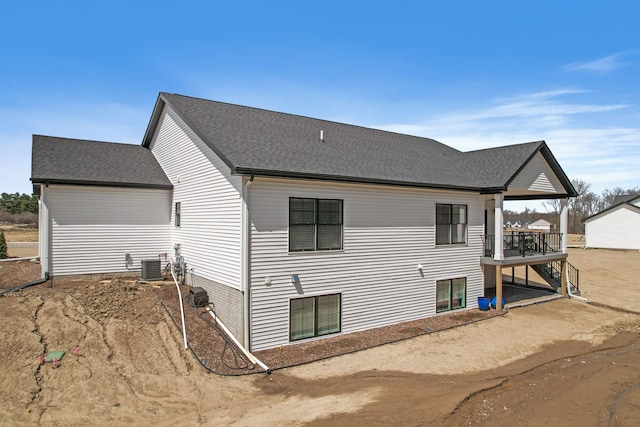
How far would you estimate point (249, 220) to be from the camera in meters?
11.1

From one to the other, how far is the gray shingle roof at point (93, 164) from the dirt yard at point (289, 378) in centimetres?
400

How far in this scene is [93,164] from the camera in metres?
16.3

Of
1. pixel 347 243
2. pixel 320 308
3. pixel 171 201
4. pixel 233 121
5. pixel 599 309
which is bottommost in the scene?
pixel 599 309

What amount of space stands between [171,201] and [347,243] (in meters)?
8.19

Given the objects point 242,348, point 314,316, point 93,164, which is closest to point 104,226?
point 93,164

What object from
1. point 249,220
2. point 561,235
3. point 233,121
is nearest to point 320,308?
point 249,220

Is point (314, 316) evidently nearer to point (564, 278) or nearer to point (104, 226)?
point (104, 226)

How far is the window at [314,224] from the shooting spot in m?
12.0

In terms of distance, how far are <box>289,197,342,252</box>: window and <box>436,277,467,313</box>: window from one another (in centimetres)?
559

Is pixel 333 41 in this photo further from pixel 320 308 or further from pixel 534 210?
pixel 534 210

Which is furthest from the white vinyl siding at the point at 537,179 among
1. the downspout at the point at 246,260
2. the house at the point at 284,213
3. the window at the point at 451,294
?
the downspout at the point at 246,260

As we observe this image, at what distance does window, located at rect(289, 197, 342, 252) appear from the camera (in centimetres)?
1205

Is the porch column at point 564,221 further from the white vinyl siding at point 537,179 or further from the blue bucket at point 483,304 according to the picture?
the blue bucket at point 483,304

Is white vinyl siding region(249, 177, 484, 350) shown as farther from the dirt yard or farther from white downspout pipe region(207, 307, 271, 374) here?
the dirt yard
